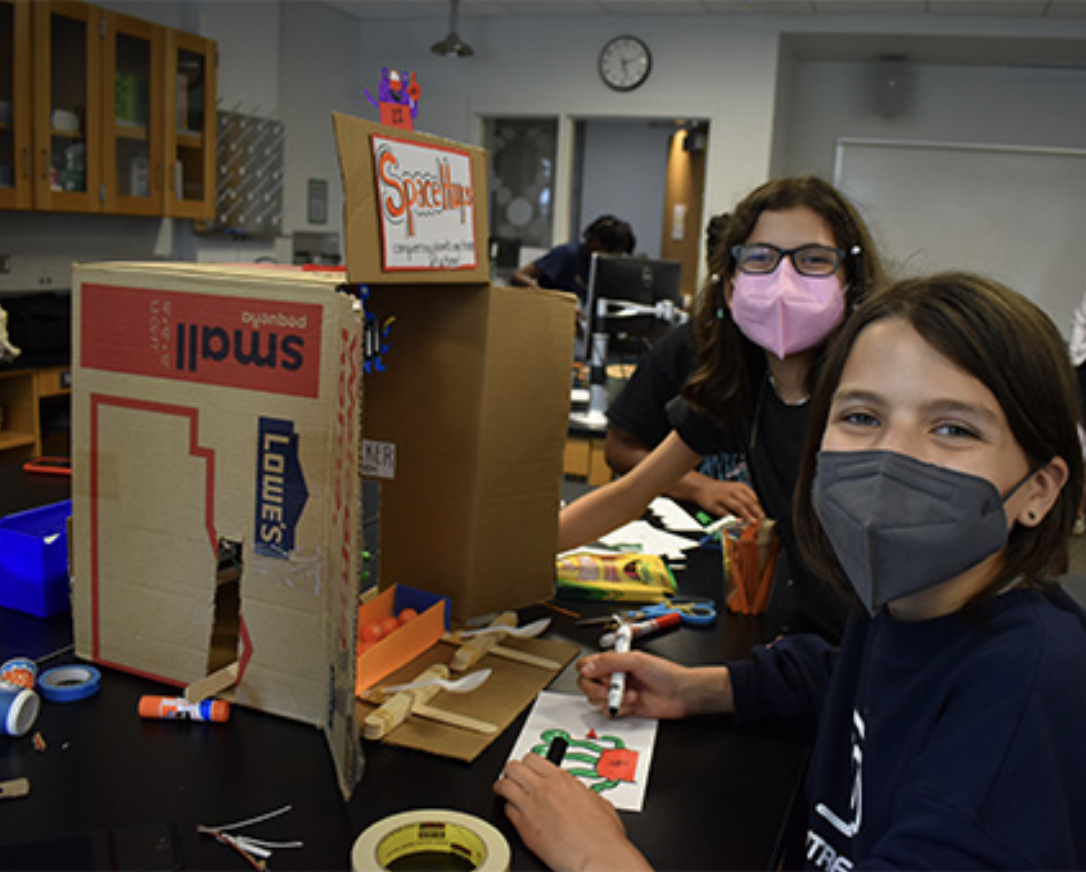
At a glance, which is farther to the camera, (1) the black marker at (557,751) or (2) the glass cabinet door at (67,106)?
(2) the glass cabinet door at (67,106)

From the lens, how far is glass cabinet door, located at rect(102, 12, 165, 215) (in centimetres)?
430

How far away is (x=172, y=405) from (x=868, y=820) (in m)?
0.86

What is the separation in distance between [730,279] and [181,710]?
1.19 metres

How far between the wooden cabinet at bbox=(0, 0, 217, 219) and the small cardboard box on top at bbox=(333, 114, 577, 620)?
131 inches

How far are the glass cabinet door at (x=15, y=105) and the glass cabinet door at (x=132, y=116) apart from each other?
1.27 feet

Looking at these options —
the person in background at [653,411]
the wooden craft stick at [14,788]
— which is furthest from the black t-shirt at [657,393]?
the wooden craft stick at [14,788]

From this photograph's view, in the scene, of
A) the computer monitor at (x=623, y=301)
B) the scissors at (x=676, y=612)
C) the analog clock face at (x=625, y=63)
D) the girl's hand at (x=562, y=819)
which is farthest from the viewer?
the analog clock face at (x=625, y=63)

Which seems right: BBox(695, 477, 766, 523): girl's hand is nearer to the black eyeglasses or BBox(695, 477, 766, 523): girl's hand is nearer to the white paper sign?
the black eyeglasses

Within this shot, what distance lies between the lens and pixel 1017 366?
865 millimetres

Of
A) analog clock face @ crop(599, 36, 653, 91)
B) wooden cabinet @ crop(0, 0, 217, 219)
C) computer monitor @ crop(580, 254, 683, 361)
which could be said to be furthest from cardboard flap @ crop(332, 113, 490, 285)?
analog clock face @ crop(599, 36, 653, 91)

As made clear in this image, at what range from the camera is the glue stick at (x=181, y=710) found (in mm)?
1062

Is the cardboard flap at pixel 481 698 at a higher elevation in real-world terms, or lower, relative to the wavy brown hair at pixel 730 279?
lower

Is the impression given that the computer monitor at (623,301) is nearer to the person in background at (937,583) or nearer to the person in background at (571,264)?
the person in background at (571,264)

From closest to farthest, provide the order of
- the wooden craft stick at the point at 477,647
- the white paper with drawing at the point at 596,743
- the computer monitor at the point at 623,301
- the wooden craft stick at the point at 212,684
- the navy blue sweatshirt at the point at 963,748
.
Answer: the navy blue sweatshirt at the point at 963,748 < the white paper with drawing at the point at 596,743 < the wooden craft stick at the point at 212,684 < the wooden craft stick at the point at 477,647 < the computer monitor at the point at 623,301
